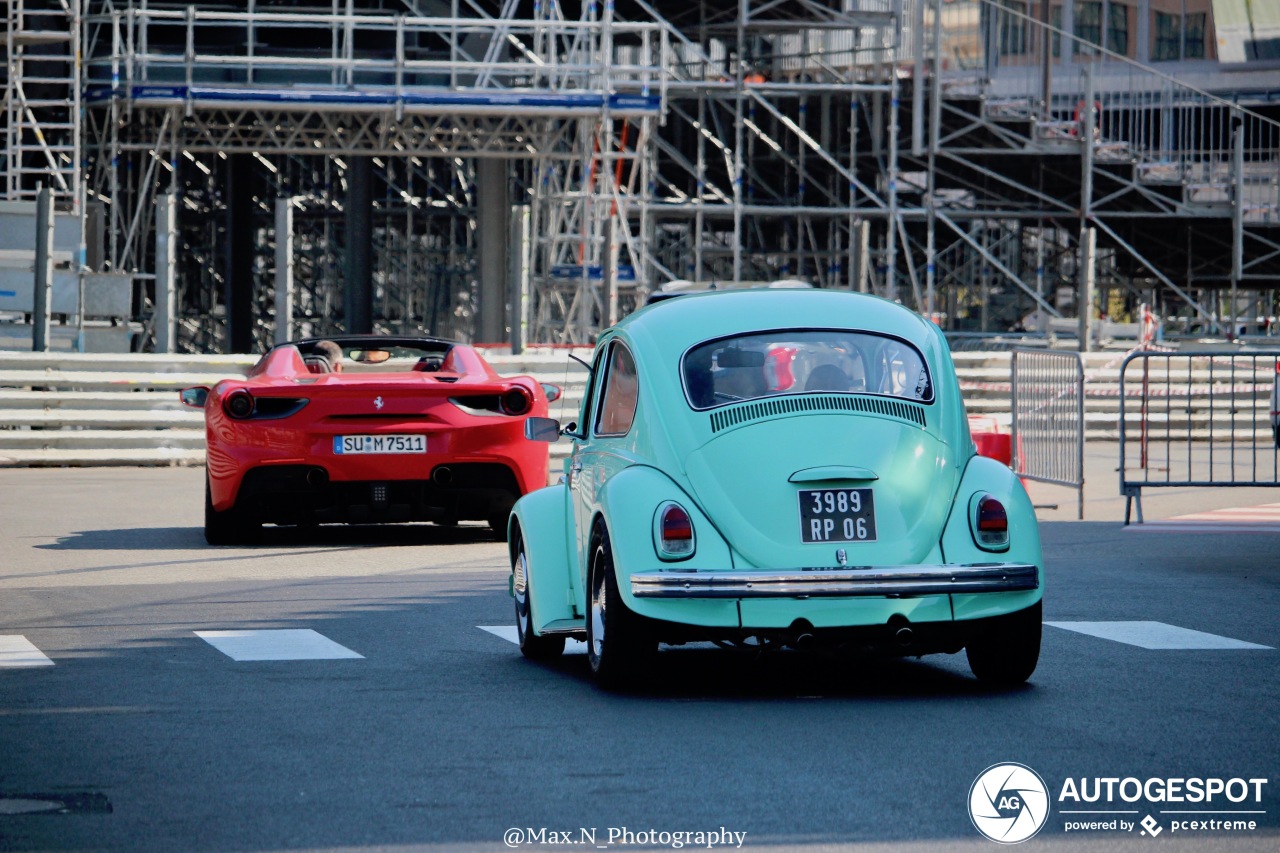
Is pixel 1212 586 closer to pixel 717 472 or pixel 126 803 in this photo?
pixel 717 472

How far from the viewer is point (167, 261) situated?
2178 centimetres

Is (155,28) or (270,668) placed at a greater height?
(155,28)

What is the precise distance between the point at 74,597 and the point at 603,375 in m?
3.62

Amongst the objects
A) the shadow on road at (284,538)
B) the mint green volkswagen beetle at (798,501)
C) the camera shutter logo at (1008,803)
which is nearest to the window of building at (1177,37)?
the shadow on road at (284,538)

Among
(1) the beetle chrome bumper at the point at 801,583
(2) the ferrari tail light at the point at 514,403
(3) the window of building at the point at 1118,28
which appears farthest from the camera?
(3) the window of building at the point at 1118,28

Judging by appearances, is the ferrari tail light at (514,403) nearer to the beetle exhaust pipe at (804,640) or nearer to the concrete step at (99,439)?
the beetle exhaust pipe at (804,640)

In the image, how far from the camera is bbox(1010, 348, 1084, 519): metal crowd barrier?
17703 millimetres

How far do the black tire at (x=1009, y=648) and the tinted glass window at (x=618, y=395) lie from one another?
1497 millimetres

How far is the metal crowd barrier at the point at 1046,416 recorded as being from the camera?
17.7 m

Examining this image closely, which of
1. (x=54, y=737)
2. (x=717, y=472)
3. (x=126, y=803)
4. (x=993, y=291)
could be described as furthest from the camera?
(x=993, y=291)

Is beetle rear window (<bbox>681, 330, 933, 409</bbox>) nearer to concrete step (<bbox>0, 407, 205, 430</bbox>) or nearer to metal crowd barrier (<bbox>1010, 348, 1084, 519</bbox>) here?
metal crowd barrier (<bbox>1010, 348, 1084, 519</bbox>)

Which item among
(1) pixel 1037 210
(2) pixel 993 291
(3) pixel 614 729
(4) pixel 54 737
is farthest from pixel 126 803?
(2) pixel 993 291

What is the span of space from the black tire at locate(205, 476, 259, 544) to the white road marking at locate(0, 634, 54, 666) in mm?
4205

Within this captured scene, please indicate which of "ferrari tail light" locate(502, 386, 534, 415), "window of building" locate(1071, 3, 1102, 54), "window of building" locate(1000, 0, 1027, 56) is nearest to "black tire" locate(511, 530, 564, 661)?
"ferrari tail light" locate(502, 386, 534, 415)
